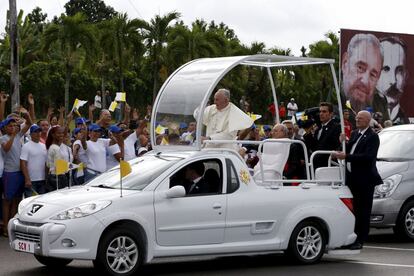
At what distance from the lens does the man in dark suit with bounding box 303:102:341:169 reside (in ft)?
44.6

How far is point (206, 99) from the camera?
12242mm

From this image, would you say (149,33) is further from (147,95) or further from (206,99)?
(206,99)

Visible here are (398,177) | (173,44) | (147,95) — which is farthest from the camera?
(147,95)

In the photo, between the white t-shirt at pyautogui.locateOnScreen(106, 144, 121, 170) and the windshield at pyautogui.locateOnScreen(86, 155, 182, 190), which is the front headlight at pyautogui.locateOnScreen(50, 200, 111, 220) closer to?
the windshield at pyautogui.locateOnScreen(86, 155, 182, 190)

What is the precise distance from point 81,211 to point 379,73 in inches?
902

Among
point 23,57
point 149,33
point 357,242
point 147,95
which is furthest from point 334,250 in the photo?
point 23,57

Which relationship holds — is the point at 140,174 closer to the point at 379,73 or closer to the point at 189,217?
the point at 189,217

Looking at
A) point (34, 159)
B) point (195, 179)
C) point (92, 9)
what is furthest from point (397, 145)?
point (92, 9)

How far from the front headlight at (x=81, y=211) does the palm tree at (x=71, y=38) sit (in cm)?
3464

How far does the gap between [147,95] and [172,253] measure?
45190 millimetres

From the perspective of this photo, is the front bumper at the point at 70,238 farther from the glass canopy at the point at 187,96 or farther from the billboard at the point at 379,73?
the billboard at the point at 379,73

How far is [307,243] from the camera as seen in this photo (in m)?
12.4

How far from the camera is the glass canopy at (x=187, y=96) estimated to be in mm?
12383

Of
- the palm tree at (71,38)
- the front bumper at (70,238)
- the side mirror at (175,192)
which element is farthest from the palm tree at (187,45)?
the front bumper at (70,238)
